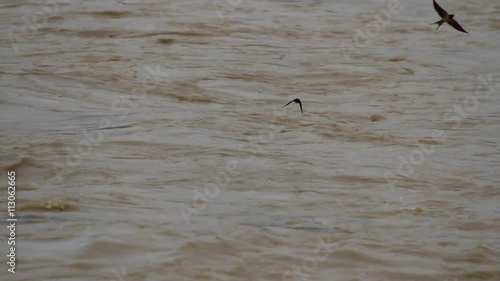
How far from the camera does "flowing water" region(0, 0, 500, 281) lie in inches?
214

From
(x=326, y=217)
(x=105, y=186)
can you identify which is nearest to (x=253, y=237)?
(x=326, y=217)

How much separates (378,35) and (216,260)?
639cm

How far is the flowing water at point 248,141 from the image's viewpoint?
543 centimetres

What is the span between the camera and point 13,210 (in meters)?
5.82

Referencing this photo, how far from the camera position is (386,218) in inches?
238

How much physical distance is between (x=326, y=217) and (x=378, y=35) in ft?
18.2

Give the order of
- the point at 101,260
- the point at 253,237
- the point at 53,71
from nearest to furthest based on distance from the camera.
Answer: the point at 101,260 → the point at 253,237 → the point at 53,71

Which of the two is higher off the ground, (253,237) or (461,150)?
(253,237)

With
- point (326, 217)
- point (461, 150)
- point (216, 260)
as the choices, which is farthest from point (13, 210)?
point (461, 150)

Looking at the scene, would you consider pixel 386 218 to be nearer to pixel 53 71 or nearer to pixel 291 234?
pixel 291 234

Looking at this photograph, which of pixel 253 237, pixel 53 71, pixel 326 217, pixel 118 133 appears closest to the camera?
pixel 253 237

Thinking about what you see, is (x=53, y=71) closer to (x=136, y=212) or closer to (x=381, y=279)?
(x=136, y=212)

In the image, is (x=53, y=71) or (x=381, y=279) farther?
(x=53, y=71)

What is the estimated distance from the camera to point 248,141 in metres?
7.54
